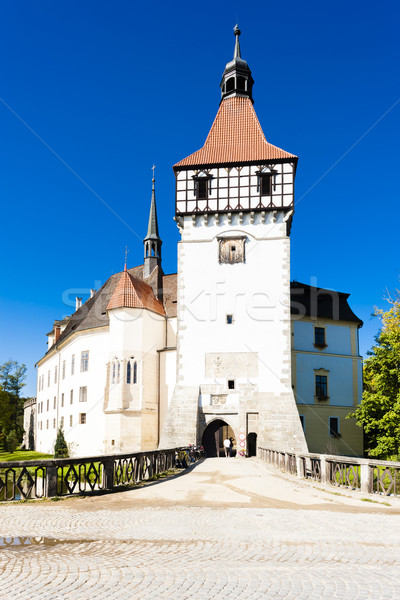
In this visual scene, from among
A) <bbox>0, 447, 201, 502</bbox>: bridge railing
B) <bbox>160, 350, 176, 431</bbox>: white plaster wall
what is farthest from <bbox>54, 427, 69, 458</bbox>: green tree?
<bbox>0, 447, 201, 502</bbox>: bridge railing

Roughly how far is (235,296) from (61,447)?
16.4 metres

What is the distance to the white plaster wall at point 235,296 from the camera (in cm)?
3075

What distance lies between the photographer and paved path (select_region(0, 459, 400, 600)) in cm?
551

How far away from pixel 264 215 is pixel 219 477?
1803 centimetres

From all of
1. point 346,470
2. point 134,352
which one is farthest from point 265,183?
point 346,470

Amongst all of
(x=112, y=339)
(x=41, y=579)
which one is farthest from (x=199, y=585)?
(x=112, y=339)

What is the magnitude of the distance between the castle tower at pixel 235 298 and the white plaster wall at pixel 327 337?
7.77 metres

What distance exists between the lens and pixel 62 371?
4456 centimetres

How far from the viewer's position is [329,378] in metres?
38.0

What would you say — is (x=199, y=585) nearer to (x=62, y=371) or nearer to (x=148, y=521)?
(x=148, y=521)

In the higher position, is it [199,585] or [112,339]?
[112,339]

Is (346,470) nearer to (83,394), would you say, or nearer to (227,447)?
(227,447)

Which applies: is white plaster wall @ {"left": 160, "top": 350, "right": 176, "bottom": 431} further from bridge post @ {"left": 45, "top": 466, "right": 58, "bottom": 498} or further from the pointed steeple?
bridge post @ {"left": 45, "top": 466, "right": 58, "bottom": 498}

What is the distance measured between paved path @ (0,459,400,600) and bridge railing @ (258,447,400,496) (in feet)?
2.23
